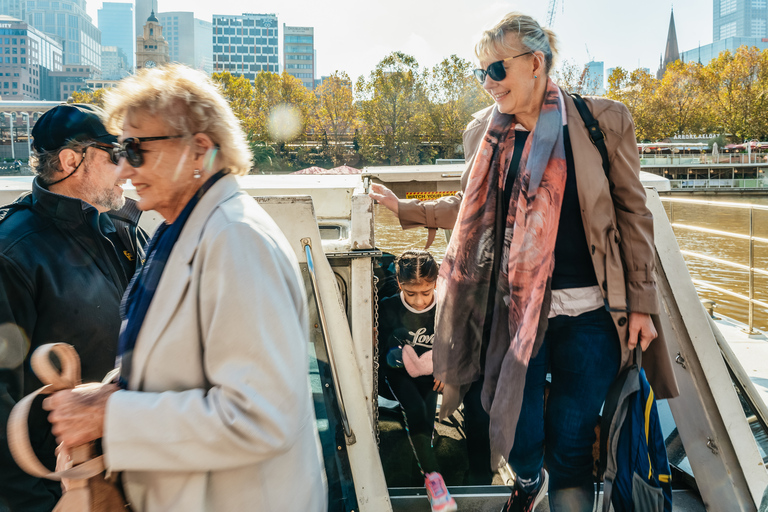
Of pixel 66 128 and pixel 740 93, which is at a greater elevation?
pixel 740 93

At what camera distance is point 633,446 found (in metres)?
1.94

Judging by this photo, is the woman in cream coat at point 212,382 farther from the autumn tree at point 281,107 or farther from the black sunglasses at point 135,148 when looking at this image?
the autumn tree at point 281,107

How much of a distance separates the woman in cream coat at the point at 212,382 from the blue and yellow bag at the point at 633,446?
3.84 ft

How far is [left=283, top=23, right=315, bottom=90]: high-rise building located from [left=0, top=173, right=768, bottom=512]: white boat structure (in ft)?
424

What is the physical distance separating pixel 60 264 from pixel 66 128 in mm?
520

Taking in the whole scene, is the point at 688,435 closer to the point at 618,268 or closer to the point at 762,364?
the point at 618,268

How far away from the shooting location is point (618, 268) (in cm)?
183

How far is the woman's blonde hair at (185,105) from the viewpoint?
1.29 meters

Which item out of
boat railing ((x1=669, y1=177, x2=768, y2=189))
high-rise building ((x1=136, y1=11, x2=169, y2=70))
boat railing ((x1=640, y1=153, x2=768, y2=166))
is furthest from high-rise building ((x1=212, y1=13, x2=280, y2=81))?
boat railing ((x1=669, y1=177, x2=768, y2=189))

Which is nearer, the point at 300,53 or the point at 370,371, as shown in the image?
the point at 370,371

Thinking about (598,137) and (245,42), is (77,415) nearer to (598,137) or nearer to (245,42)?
(598,137)

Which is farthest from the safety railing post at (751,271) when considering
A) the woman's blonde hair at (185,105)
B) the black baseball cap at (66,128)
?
the black baseball cap at (66,128)

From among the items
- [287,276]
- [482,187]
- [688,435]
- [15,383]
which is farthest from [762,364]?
[15,383]

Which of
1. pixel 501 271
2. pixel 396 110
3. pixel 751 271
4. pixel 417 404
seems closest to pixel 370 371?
pixel 501 271
